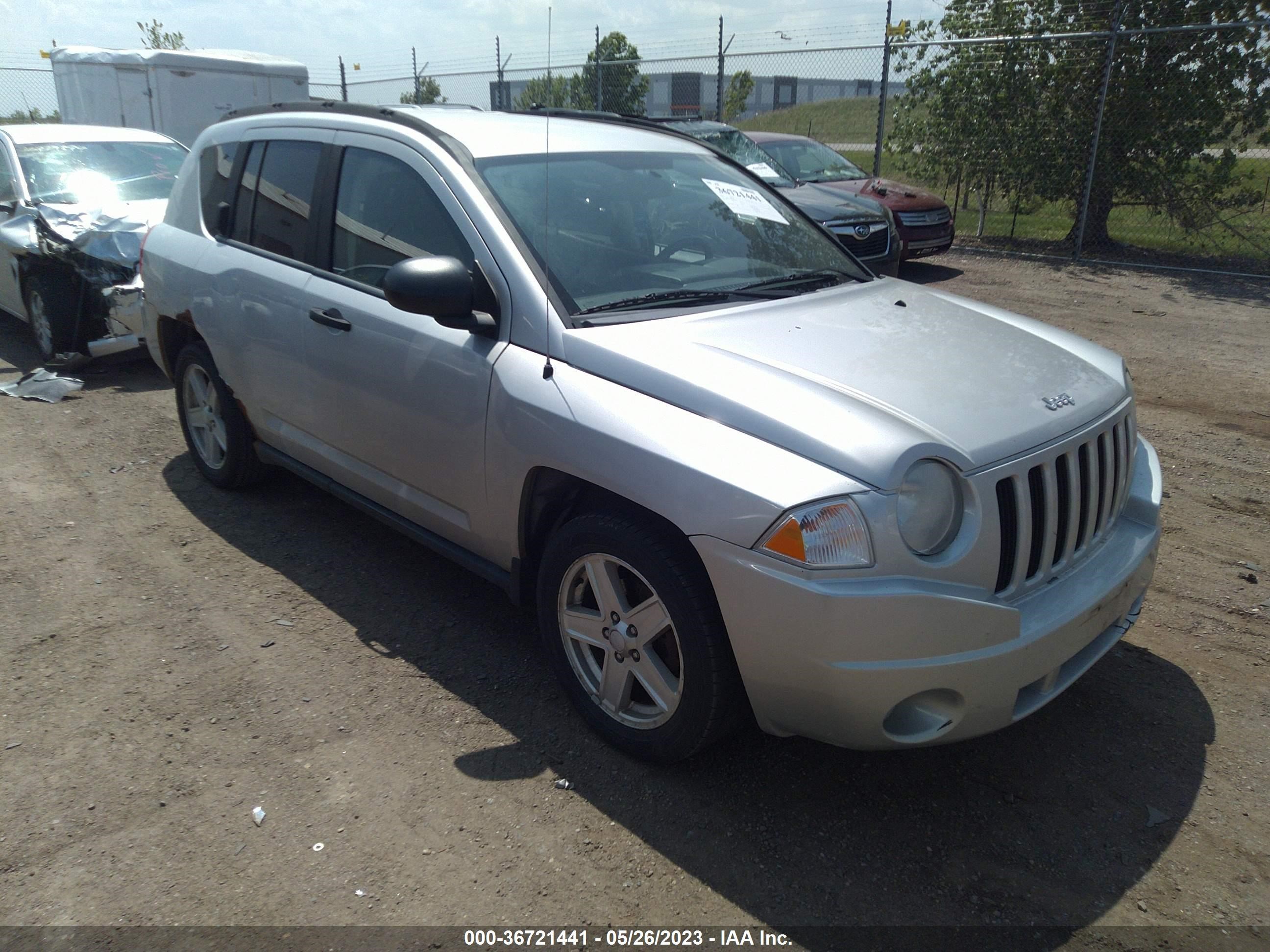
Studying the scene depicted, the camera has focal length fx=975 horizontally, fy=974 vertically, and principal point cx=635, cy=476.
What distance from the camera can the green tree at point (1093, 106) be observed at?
1195 centimetres

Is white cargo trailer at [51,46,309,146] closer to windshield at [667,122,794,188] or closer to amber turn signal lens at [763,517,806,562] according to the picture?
windshield at [667,122,794,188]

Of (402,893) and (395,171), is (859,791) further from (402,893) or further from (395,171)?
(395,171)

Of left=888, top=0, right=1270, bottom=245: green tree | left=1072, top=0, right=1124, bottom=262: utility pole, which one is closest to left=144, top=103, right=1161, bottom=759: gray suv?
left=1072, top=0, right=1124, bottom=262: utility pole

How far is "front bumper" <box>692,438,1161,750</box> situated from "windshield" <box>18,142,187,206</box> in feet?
25.1

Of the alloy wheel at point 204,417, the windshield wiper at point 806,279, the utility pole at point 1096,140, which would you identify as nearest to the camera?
the windshield wiper at point 806,279

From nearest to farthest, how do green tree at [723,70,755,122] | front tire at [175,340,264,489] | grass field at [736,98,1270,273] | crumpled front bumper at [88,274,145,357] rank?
front tire at [175,340,264,489] → crumpled front bumper at [88,274,145,357] → grass field at [736,98,1270,273] → green tree at [723,70,755,122]

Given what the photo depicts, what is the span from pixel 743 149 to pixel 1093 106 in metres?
4.89

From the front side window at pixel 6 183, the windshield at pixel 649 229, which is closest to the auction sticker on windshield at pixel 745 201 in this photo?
the windshield at pixel 649 229

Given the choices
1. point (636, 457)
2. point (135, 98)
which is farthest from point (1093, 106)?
point (135, 98)

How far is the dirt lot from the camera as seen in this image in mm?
2592

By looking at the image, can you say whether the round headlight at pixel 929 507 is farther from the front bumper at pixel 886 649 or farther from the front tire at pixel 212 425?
the front tire at pixel 212 425

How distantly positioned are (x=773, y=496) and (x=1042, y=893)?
129 centimetres

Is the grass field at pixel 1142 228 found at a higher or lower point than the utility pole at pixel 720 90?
lower

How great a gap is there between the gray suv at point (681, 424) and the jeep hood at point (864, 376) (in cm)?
1
